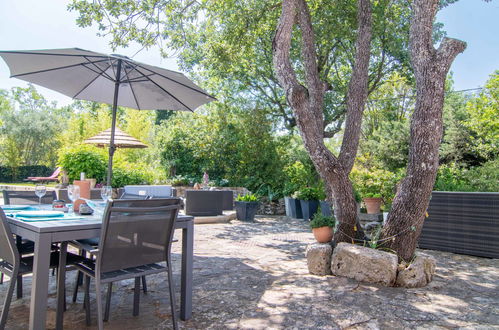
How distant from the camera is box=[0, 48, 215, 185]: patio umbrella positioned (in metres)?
3.41

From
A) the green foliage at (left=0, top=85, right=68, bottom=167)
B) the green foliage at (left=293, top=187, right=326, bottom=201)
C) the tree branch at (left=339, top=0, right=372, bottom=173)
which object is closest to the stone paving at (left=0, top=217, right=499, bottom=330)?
the tree branch at (left=339, top=0, right=372, bottom=173)

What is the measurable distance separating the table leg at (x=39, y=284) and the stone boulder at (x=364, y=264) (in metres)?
2.80

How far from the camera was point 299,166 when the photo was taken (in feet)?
35.7

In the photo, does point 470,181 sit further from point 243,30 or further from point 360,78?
point 243,30

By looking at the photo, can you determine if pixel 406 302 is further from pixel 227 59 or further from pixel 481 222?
pixel 227 59

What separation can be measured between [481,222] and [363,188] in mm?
3441

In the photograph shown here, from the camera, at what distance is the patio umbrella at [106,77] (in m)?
3.41

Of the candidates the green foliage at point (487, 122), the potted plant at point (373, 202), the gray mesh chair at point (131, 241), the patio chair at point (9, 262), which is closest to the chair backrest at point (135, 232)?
the gray mesh chair at point (131, 241)

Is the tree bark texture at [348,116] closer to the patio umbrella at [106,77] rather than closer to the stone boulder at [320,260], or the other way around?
the stone boulder at [320,260]

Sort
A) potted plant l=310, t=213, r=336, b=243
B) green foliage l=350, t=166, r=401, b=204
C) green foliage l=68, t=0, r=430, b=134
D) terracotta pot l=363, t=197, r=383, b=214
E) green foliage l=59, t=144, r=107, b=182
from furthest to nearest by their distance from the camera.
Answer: green foliage l=59, t=144, r=107, b=182, green foliage l=350, t=166, r=401, b=204, terracotta pot l=363, t=197, r=383, b=214, green foliage l=68, t=0, r=430, b=134, potted plant l=310, t=213, r=336, b=243

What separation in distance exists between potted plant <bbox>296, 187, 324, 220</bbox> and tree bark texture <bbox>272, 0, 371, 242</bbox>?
439cm

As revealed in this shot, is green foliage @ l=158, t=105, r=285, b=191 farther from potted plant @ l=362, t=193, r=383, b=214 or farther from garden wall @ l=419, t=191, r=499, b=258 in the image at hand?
garden wall @ l=419, t=191, r=499, b=258

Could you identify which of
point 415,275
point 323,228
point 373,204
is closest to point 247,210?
point 373,204

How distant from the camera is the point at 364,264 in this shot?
141 inches
